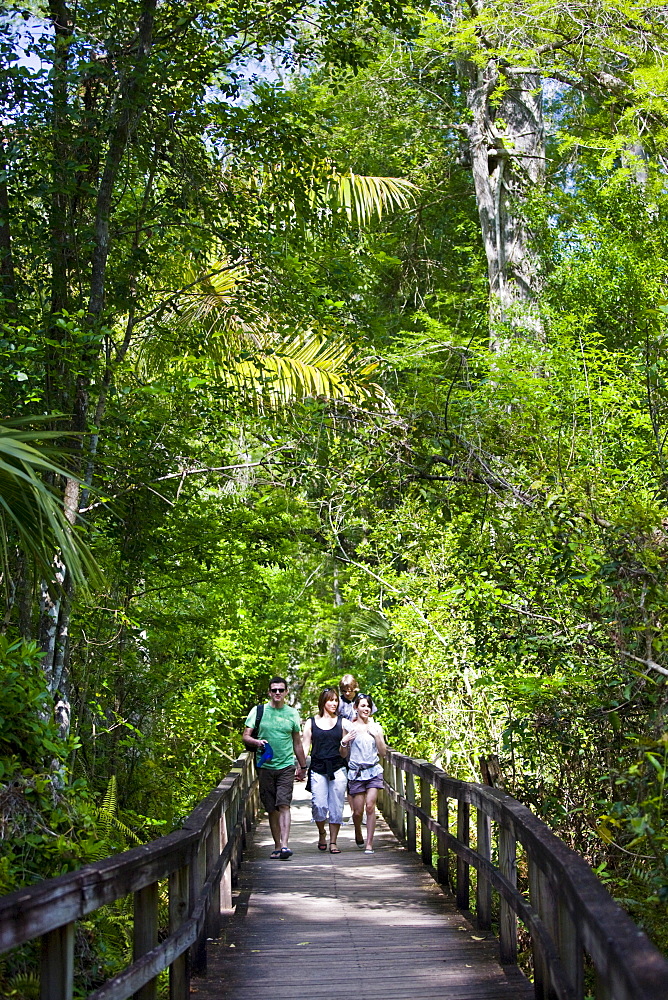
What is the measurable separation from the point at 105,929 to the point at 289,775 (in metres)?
3.91

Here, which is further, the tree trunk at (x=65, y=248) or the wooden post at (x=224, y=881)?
the tree trunk at (x=65, y=248)

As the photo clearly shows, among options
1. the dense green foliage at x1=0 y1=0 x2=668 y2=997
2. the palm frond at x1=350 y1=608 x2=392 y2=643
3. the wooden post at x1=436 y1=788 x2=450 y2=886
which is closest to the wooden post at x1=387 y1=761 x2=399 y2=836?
the dense green foliage at x1=0 y1=0 x2=668 y2=997

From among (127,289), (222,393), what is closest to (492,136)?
(222,393)

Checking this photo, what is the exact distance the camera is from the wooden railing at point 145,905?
2891 millimetres

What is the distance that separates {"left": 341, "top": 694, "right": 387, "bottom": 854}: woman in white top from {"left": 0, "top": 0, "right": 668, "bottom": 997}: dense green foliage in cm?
85

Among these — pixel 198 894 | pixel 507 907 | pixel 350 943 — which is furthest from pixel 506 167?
pixel 198 894

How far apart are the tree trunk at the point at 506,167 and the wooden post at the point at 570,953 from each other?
11.7m

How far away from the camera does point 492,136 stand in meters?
16.4

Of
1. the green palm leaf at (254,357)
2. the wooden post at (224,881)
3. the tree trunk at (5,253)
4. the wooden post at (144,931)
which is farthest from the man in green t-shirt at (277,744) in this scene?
the wooden post at (144,931)

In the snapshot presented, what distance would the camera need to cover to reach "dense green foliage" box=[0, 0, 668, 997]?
640 centimetres

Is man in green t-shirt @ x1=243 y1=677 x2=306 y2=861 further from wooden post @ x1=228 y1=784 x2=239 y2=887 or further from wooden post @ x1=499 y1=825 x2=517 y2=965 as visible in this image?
wooden post @ x1=499 y1=825 x2=517 y2=965

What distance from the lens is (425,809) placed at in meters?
9.23

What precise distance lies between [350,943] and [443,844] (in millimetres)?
1755

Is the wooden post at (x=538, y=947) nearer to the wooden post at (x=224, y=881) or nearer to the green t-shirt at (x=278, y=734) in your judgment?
the wooden post at (x=224, y=881)
